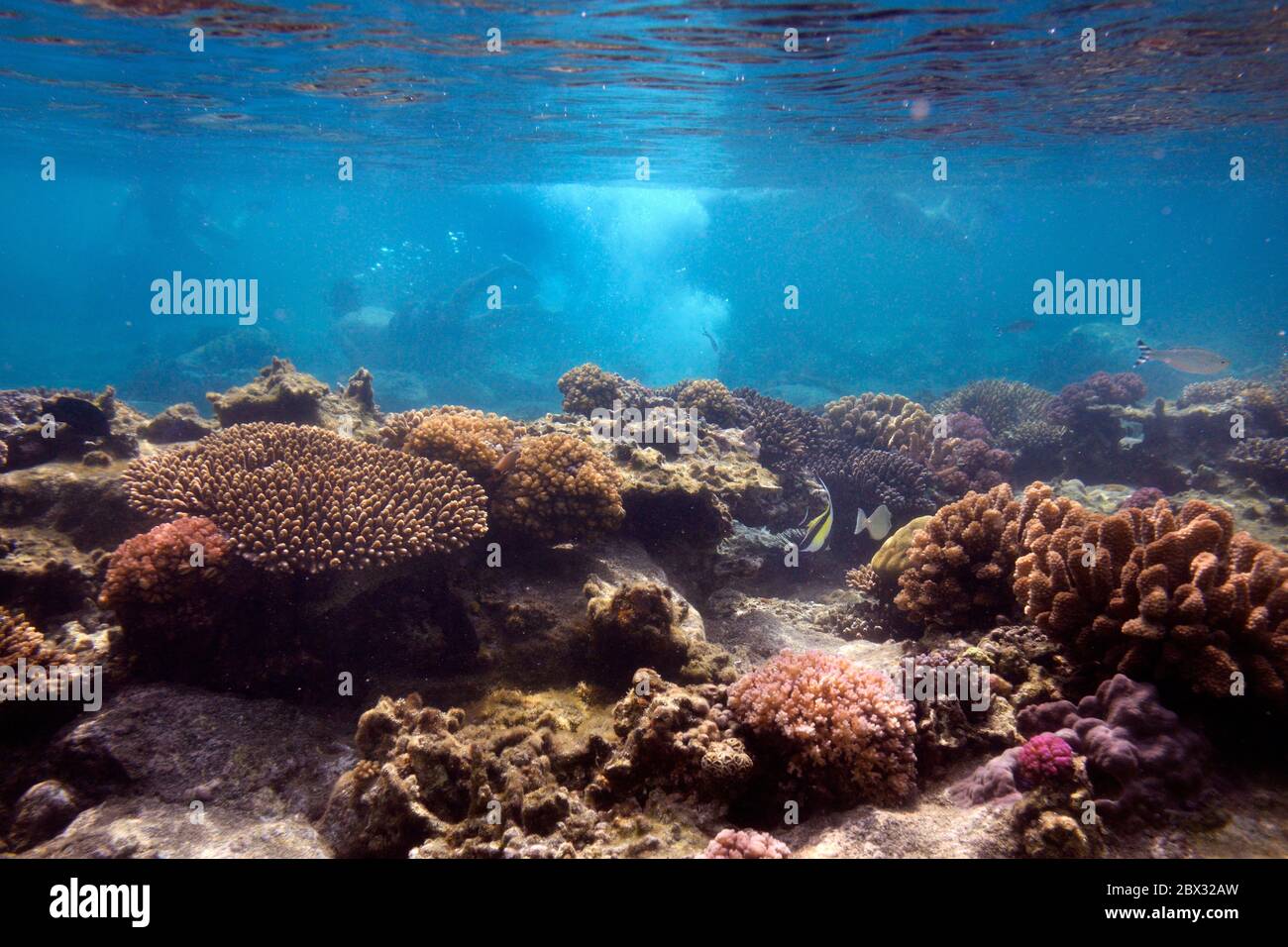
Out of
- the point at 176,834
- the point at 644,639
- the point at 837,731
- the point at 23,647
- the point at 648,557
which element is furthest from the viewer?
A: the point at 648,557

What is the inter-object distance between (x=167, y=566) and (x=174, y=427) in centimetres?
518

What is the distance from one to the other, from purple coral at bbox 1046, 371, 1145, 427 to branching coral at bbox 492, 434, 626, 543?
13601 millimetres

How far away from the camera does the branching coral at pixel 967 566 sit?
5.21m

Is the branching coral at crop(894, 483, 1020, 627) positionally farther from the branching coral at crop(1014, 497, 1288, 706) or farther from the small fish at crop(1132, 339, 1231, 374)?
the small fish at crop(1132, 339, 1231, 374)

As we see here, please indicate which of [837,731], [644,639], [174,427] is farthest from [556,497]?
[174,427]

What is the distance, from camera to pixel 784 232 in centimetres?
4781

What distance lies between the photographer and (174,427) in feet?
28.2

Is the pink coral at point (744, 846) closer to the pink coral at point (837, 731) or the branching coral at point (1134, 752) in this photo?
the pink coral at point (837, 731)

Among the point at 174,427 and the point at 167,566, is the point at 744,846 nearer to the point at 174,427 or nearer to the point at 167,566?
the point at 167,566

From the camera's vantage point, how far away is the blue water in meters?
14.3

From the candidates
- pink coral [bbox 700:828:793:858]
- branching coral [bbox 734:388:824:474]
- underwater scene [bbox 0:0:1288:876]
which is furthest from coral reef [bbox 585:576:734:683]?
branching coral [bbox 734:388:824:474]

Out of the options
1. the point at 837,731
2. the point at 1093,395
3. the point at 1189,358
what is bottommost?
the point at 837,731
